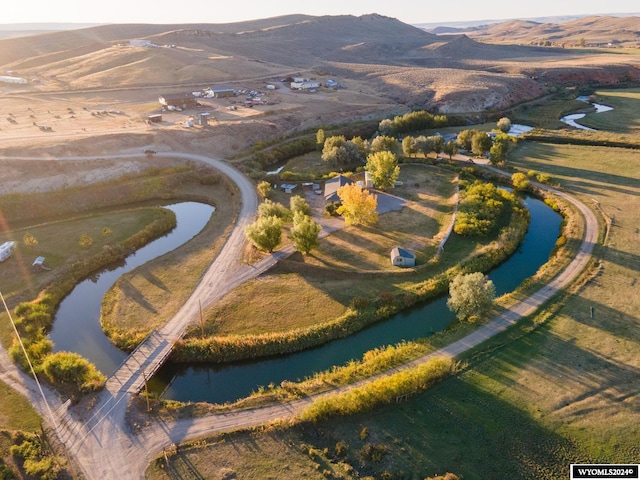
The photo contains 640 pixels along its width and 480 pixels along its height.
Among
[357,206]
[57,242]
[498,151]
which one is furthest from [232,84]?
[357,206]

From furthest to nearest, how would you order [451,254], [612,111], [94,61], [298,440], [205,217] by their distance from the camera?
[94,61], [612,111], [205,217], [451,254], [298,440]

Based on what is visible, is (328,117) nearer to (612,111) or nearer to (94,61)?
(612,111)

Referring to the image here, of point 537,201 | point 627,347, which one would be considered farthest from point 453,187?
point 627,347

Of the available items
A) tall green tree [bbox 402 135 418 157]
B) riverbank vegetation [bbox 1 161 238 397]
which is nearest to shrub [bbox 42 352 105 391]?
riverbank vegetation [bbox 1 161 238 397]

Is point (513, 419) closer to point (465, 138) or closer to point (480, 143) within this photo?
point (480, 143)

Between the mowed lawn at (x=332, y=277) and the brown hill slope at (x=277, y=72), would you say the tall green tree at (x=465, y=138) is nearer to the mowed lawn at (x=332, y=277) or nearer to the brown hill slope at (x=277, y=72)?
the mowed lawn at (x=332, y=277)

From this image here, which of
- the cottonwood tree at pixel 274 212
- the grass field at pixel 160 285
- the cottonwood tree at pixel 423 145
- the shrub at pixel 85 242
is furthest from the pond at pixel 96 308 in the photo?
the cottonwood tree at pixel 423 145
